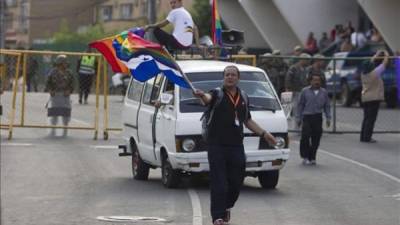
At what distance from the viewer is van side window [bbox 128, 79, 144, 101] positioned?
17.5 m

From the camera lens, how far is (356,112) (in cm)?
2792

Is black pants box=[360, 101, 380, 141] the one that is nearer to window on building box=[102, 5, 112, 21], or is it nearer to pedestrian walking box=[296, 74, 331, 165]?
pedestrian walking box=[296, 74, 331, 165]

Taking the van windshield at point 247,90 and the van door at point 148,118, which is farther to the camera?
the van door at point 148,118

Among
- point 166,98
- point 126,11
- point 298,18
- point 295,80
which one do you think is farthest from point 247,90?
point 126,11

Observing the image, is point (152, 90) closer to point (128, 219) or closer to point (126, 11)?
point (128, 219)

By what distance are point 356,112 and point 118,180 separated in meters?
12.0

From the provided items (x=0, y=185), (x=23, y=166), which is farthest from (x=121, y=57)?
(x=23, y=166)

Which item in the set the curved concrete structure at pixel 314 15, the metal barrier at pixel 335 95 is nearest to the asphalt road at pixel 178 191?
the metal barrier at pixel 335 95

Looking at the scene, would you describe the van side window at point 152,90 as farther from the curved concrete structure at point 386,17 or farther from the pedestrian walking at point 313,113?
the curved concrete structure at point 386,17

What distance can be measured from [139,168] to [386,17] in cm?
2237

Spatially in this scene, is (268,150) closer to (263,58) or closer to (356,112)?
(263,58)

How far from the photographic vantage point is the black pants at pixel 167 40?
56.0 feet

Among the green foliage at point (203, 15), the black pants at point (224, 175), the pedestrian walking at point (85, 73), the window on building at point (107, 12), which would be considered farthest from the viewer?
the window on building at point (107, 12)

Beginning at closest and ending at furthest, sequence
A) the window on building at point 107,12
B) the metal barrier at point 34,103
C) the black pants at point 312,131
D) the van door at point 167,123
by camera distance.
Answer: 1. the van door at point 167,123
2. the black pants at point 312,131
3. the metal barrier at point 34,103
4. the window on building at point 107,12
